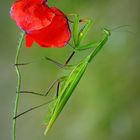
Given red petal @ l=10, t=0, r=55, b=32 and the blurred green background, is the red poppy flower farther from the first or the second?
the blurred green background

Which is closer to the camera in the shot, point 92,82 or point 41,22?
point 41,22

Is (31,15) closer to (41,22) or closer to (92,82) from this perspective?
(41,22)

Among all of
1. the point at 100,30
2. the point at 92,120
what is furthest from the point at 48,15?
the point at 92,120

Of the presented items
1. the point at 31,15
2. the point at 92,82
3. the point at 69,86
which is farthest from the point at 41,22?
the point at 92,82

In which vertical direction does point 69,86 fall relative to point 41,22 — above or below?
below

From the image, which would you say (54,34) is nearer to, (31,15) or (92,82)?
(31,15)

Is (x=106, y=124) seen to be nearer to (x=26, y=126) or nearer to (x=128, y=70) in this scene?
(x=128, y=70)

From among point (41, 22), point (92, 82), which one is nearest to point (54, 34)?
point (41, 22)

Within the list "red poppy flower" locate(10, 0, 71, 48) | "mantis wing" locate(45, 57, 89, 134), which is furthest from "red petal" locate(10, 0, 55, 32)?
"mantis wing" locate(45, 57, 89, 134)
